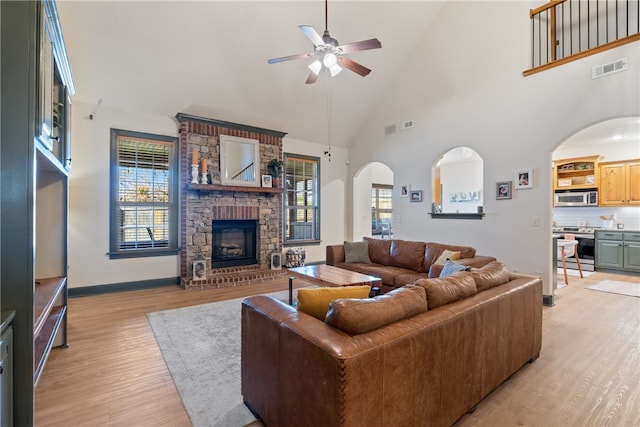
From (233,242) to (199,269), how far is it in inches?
39.8

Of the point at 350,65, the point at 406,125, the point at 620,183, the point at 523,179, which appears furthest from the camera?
the point at 620,183

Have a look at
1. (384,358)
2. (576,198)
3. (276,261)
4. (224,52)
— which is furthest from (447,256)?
(576,198)

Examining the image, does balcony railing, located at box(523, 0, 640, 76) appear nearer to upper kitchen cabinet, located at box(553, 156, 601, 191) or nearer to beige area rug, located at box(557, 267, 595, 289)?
beige area rug, located at box(557, 267, 595, 289)

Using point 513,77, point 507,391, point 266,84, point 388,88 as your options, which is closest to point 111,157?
point 266,84

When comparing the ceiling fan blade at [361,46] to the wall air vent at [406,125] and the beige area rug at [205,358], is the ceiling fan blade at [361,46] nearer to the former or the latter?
the wall air vent at [406,125]

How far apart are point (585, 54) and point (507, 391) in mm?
4298

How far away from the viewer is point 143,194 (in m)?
5.15

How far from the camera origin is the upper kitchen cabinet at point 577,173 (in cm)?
714

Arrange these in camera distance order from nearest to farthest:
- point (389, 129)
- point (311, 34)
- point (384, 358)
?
point (384, 358) < point (311, 34) < point (389, 129)

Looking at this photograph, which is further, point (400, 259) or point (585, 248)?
point (585, 248)

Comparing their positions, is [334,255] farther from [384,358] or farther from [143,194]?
[384,358]

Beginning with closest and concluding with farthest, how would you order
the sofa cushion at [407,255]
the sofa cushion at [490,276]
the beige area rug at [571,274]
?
the sofa cushion at [490,276] < the sofa cushion at [407,255] < the beige area rug at [571,274]

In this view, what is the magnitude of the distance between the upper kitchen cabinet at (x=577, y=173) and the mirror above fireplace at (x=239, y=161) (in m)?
7.58

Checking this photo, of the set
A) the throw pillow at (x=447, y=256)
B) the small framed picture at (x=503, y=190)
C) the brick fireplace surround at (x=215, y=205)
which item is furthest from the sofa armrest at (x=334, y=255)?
the small framed picture at (x=503, y=190)
